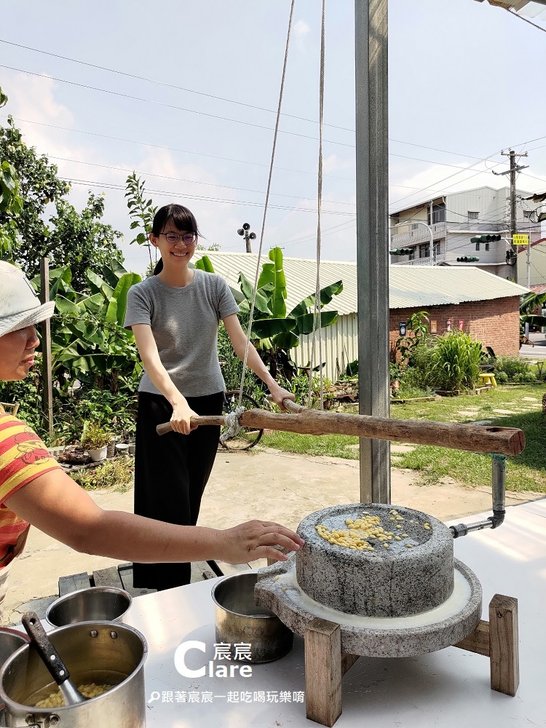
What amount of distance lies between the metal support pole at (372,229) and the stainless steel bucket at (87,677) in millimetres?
1272

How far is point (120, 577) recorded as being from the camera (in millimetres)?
2527

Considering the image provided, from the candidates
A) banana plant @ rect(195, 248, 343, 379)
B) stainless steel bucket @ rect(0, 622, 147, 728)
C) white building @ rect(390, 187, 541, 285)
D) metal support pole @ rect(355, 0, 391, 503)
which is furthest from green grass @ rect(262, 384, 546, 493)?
white building @ rect(390, 187, 541, 285)

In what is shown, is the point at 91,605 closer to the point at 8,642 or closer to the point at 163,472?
the point at 8,642

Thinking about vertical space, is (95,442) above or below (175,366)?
below

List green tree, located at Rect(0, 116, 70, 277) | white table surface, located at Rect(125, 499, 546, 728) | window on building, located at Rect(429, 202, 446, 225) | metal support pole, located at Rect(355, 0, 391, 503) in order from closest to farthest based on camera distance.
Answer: white table surface, located at Rect(125, 499, 546, 728) → metal support pole, located at Rect(355, 0, 391, 503) → green tree, located at Rect(0, 116, 70, 277) → window on building, located at Rect(429, 202, 446, 225)

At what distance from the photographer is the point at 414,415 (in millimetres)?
8758

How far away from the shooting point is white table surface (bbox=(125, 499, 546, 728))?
114 cm

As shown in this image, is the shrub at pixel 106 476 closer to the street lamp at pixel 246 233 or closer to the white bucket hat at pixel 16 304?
the white bucket hat at pixel 16 304

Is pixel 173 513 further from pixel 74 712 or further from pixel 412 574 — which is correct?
pixel 74 712

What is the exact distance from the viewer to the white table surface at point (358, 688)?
3.76 ft

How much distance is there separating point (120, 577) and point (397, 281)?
42.4 feet

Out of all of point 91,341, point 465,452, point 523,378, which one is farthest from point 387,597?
point 523,378

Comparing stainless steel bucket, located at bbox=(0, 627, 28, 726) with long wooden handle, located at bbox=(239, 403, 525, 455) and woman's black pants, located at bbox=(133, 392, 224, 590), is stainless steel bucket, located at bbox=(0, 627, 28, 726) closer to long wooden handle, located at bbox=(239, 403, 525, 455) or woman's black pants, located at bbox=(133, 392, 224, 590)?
long wooden handle, located at bbox=(239, 403, 525, 455)

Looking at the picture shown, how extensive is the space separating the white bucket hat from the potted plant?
5.05 metres
